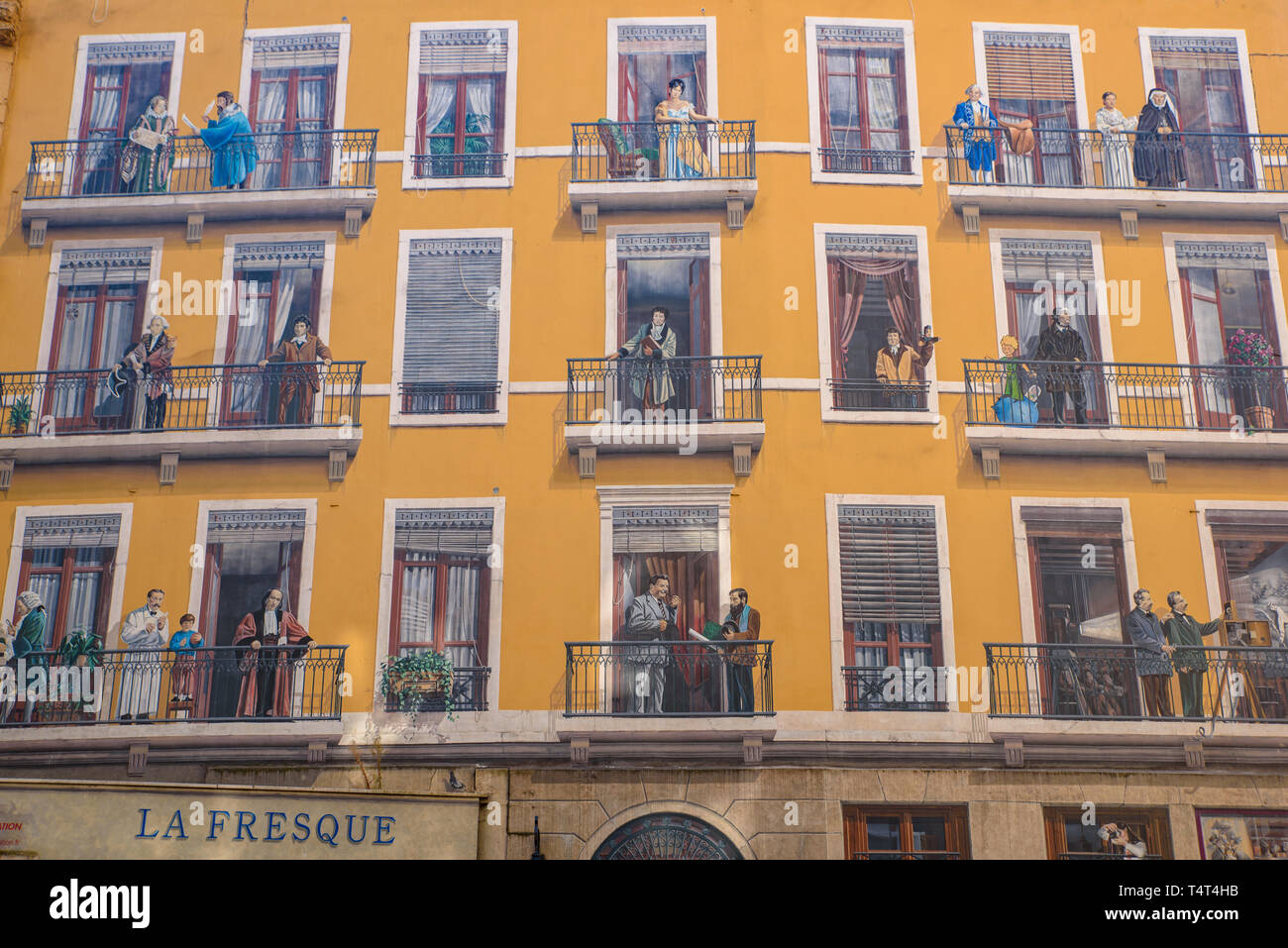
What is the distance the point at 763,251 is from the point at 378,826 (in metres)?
6.03

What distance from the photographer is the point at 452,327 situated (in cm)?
1249

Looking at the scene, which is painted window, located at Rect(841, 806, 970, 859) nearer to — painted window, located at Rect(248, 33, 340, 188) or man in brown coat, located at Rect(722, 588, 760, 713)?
man in brown coat, located at Rect(722, 588, 760, 713)

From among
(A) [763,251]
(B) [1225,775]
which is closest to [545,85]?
(A) [763,251]

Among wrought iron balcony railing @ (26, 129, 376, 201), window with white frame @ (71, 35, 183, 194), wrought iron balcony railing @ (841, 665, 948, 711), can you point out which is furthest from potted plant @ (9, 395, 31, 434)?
wrought iron balcony railing @ (841, 665, 948, 711)

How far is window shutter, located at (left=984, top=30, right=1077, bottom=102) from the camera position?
13.1m

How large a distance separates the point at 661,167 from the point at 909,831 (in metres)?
6.30

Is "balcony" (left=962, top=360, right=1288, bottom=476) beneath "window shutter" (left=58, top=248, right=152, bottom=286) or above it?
beneath

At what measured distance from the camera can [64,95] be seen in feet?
43.7

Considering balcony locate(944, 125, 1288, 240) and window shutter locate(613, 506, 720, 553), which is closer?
window shutter locate(613, 506, 720, 553)

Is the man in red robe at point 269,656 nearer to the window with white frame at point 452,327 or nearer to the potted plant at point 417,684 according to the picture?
the potted plant at point 417,684

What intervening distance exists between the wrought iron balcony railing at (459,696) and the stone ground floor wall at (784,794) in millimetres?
500

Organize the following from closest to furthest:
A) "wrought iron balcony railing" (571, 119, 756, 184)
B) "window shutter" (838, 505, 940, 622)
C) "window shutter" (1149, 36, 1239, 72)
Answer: "window shutter" (838, 505, 940, 622)
"wrought iron balcony railing" (571, 119, 756, 184)
"window shutter" (1149, 36, 1239, 72)

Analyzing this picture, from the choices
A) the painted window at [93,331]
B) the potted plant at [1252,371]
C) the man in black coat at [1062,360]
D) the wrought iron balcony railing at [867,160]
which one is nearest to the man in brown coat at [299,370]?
the painted window at [93,331]

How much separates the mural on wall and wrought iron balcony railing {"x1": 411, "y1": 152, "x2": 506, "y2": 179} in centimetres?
834
